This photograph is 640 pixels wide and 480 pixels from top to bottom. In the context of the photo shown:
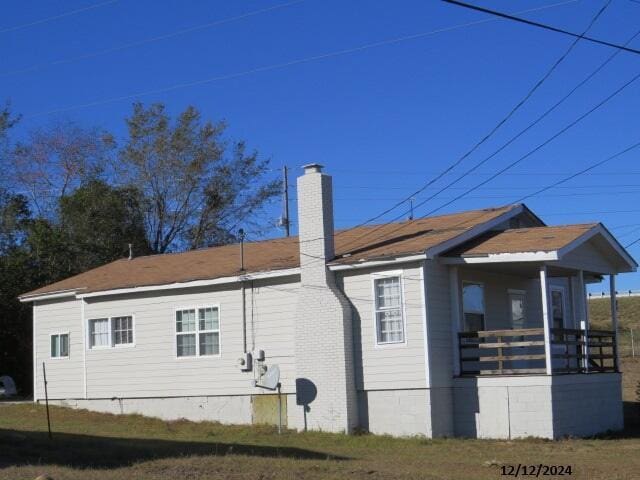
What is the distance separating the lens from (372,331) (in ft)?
69.5

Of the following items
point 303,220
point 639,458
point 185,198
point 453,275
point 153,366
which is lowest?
point 639,458

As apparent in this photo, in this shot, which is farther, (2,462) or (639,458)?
(639,458)

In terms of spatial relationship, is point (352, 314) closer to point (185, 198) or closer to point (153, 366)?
point (153, 366)

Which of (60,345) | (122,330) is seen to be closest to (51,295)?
(60,345)

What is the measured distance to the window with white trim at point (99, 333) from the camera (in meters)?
26.0

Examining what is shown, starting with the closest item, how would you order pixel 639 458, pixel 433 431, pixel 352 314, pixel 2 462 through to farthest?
pixel 2 462 → pixel 639 458 → pixel 433 431 → pixel 352 314

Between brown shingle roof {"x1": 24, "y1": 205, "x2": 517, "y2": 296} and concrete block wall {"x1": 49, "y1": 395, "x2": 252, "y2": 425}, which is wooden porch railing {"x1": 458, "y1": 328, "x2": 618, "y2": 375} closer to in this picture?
brown shingle roof {"x1": 24, "y1": 205, "x2": 517, "y2": 296}

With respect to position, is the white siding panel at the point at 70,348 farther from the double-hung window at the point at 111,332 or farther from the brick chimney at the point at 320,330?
the brick chimney at the point at 320,330

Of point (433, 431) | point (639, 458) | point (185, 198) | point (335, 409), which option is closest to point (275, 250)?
point (335, 409)

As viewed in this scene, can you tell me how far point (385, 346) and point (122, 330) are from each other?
8197 mm

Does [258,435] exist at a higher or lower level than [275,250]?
lower

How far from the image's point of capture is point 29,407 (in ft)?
86.3

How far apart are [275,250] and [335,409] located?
18.7 ft
